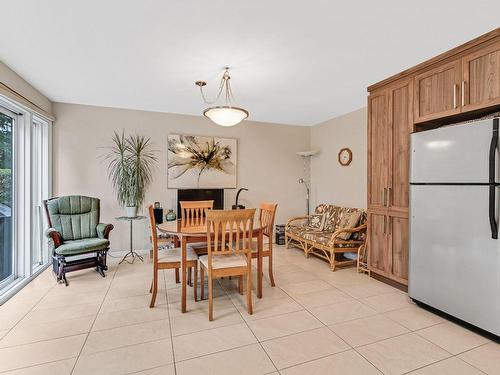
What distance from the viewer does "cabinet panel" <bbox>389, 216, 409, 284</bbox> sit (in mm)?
2948

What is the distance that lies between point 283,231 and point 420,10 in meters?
4.00

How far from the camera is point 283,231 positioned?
526 centimetres

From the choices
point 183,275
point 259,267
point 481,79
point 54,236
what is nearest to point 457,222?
point 481,79

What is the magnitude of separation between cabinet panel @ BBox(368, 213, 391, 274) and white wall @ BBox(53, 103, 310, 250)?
7.77ft

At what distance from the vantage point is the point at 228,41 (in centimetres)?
237

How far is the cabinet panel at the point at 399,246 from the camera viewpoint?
2.95 meters

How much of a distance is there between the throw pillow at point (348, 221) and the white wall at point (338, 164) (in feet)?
1.48

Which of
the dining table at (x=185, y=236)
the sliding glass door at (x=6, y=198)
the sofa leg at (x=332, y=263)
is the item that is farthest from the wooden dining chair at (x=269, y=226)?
the sliding glass door at (x=6, y=198)

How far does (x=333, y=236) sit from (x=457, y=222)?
167cm

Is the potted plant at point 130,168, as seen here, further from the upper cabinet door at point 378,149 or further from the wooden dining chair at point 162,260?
the upper cabinet door at point 378,149

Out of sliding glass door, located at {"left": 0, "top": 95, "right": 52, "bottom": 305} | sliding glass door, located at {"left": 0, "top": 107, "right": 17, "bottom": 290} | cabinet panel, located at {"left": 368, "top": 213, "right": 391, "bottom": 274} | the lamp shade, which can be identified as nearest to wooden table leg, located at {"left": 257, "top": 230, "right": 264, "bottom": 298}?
the lamp shade

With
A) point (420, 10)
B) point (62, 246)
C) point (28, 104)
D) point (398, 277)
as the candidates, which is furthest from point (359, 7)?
point (62, 246)

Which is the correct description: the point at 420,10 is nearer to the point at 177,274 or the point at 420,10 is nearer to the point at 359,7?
the point at 359,7

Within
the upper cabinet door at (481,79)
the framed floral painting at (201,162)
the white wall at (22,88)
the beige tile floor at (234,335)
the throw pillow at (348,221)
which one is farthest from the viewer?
the framed floral painting at (201,162)
